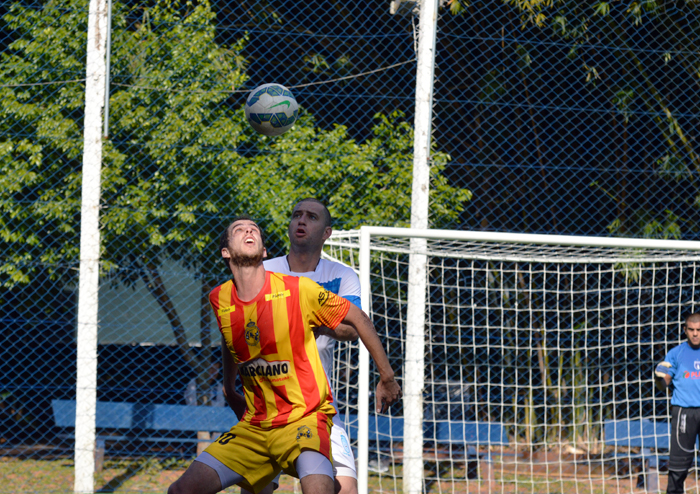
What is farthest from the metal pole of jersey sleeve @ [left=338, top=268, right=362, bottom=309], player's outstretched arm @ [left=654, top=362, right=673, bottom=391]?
player's outstretched arm @ [left=654, top=362, right=673, bottom=391]

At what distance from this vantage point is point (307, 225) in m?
3.30

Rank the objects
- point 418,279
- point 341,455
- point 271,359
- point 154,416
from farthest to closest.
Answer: point 154,416 → point 418,279 → point 341,455 → point 271,359

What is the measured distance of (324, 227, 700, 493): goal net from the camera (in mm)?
5457

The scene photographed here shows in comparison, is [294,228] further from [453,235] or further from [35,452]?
[35,452]

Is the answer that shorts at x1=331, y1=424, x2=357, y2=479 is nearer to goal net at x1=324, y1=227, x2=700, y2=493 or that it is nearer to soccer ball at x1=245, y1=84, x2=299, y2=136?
soccer ball at x1=245, y1=84, x2=299, y2=136

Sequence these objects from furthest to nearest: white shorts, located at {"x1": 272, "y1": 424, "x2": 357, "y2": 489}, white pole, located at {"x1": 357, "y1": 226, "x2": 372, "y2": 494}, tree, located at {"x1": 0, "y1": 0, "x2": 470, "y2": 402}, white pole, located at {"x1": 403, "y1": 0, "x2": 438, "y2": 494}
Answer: tree, located at {"x1": 0, "y1": 0, "x2": 470, "y2": 402} < white pole, located at {"x1": 403, "y1": 0, "x2": 438, "y2": 494} < white pole, located at {"x1": 357, "y1": 226, "x2": 372, "y2": 494} < white shorts, located at {"x1": 272, "y1": 424, "x2": 357, "y2": 489}

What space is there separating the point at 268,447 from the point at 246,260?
74 cm

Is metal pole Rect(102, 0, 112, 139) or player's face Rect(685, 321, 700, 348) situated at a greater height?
metal pole Rect(102, 0, 112, 139)

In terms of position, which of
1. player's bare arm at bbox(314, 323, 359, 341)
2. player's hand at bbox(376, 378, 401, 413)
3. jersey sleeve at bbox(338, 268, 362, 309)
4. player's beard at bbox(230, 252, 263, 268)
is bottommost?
player's hand at bbox(376, 378, 401, 413)

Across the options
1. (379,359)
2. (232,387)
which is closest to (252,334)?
(232,387)

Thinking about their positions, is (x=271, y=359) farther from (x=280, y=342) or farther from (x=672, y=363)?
(x=672, y=363)

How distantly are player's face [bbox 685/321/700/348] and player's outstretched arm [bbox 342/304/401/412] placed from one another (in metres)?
3.73

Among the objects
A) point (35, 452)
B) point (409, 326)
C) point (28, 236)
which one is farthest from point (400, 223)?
point (35, 452)

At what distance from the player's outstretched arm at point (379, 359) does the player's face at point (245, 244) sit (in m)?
0.44
